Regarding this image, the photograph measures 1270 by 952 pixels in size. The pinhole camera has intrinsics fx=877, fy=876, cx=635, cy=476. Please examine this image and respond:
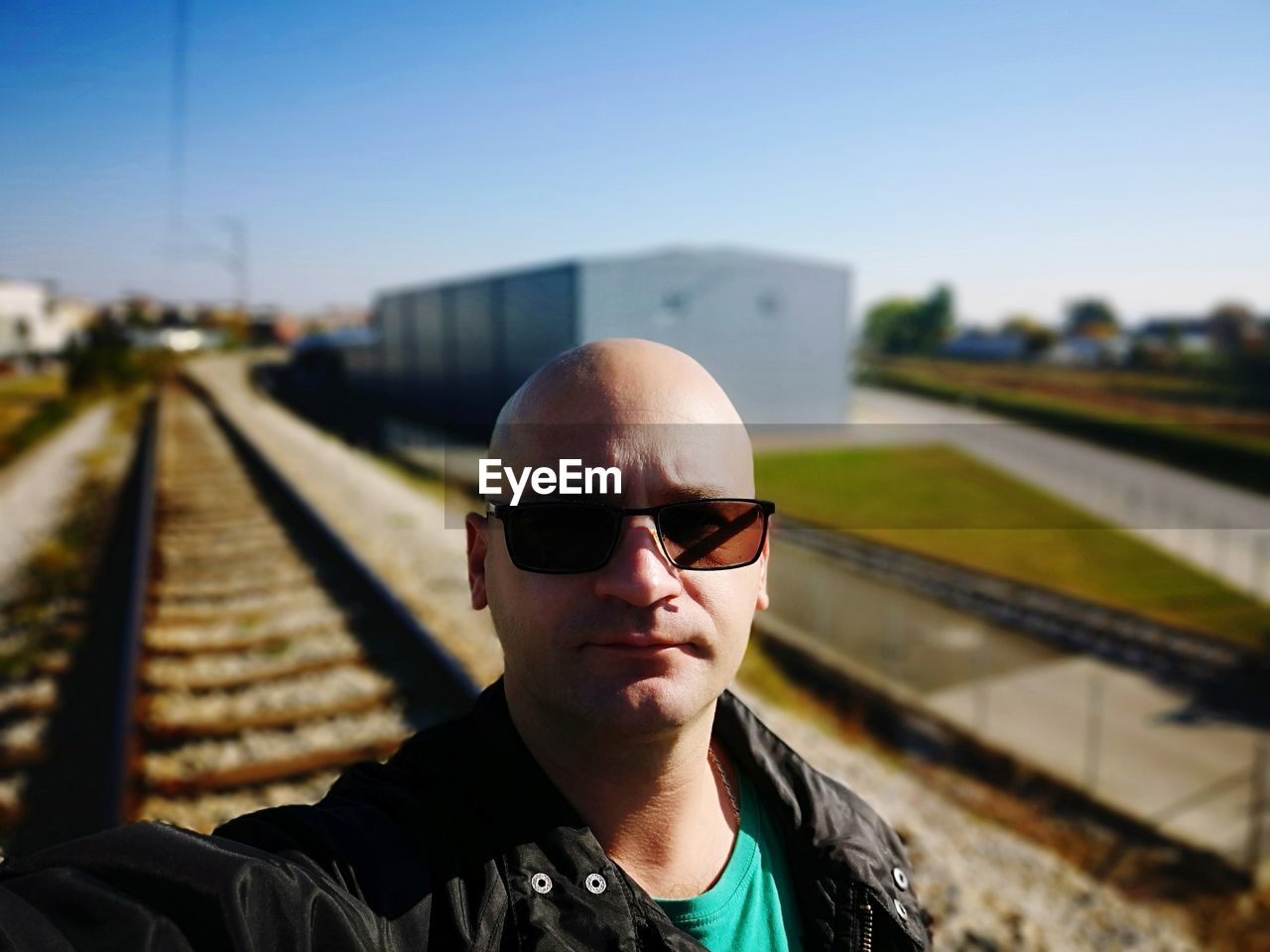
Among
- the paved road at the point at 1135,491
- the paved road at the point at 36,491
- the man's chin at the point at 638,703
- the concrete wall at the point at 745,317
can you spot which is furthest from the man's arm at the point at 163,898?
the concrete wall at the point at 745,317

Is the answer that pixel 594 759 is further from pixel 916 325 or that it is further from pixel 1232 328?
pixel 916 325

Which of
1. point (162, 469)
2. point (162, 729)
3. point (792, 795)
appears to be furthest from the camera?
point (162, 469)

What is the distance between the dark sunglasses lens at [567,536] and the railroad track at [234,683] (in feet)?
10.6

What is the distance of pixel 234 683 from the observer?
17.7ft

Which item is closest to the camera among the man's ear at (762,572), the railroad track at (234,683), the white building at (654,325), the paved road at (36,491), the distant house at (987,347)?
the man's ear at (762,572)

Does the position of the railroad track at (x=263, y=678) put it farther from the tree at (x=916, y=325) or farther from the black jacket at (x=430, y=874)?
the tree at (x=916, y=325)

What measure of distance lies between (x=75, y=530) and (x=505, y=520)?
12320 mm

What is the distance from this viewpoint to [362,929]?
1152 millimetres

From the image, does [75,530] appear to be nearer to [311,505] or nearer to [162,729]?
[311,505]

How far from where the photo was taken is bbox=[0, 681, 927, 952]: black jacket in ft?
3.37

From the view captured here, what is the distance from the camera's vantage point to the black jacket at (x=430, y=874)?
103 cm

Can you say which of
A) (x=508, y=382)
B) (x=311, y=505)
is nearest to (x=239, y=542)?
(x=311, y=505)

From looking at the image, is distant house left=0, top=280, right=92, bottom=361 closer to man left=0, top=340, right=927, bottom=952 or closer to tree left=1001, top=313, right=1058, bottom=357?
man left=0, top=340, right=927, bottom=952

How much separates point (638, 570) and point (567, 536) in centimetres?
13
